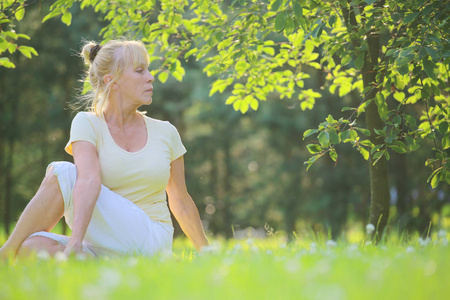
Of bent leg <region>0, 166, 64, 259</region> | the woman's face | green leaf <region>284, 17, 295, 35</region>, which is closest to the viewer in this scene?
A: green leaf <region>284, 17, 295, 35</region>

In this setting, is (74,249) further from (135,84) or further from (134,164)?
(135,84)

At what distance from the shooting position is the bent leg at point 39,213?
3.31m

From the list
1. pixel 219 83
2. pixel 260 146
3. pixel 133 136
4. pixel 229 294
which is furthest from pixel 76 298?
pixel 260 146

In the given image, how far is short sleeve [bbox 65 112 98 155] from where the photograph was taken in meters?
3.51

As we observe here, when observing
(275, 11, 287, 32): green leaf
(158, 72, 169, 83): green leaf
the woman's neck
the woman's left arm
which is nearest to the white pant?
the woman's left arm

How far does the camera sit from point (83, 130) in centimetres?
354

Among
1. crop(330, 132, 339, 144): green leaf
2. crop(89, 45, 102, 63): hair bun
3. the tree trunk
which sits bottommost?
the tree trunk

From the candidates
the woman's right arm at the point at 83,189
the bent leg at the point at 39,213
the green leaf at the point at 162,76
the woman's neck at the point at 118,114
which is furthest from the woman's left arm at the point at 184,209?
the green leaf at the point at 162,76

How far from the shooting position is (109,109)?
3895 millimetres

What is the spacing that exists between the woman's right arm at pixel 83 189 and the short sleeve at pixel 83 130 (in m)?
0.03

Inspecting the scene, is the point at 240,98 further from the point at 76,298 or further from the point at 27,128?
the point at 27,128

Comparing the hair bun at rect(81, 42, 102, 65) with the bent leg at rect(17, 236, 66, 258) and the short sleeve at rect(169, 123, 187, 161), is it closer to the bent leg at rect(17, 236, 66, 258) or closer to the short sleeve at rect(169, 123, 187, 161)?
the short sleeve at rect(169, 123, 187, 161)

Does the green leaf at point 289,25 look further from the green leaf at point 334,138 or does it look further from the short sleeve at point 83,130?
the short sleeve at point 83,130

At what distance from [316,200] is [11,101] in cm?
809
